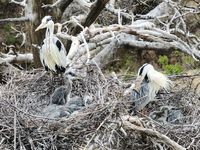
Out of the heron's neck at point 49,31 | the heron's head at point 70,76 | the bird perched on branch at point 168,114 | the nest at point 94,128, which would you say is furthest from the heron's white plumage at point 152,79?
the heron's neck at point 49,31

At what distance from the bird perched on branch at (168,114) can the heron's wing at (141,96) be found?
17 centimetres

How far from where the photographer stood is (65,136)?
2.34 metres

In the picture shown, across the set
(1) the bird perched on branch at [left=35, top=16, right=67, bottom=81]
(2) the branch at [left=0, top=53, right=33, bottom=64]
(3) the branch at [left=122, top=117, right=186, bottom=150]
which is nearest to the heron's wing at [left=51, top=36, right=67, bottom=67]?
(1) the bird perched on branch at [left=35, top=16, right=67, bottom=81]

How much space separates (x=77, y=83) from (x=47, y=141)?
1.15 m

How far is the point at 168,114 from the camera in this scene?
9.97 ft

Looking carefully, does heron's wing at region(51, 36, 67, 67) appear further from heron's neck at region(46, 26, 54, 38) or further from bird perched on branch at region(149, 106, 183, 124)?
bird perched on branch at region(149, 106, 183, 124)

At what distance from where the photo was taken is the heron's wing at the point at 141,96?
3018 millimetres

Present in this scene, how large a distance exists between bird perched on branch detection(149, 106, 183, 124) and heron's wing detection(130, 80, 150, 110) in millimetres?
168

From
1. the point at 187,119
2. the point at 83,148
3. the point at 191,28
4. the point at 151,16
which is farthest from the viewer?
the point at 191,28

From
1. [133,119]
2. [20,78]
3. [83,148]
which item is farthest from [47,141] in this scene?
[20,78]

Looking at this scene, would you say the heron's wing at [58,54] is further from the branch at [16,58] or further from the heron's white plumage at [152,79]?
the branch at [16,58]

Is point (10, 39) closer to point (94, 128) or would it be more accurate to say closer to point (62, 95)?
point (62, 95)

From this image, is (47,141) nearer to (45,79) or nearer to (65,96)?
(65,96)

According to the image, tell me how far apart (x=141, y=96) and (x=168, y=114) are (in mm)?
369
